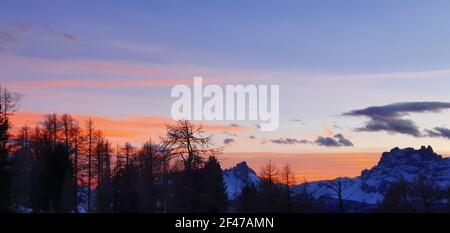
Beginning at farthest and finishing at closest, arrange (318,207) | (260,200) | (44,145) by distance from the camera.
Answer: (318,207) → (260,200) → (44,145)

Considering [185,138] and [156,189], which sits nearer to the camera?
[185,138]

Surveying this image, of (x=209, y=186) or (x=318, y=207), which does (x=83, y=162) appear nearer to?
(x=209, y=186)

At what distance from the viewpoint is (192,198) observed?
46531 millimetres

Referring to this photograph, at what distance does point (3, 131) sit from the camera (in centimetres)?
5706
